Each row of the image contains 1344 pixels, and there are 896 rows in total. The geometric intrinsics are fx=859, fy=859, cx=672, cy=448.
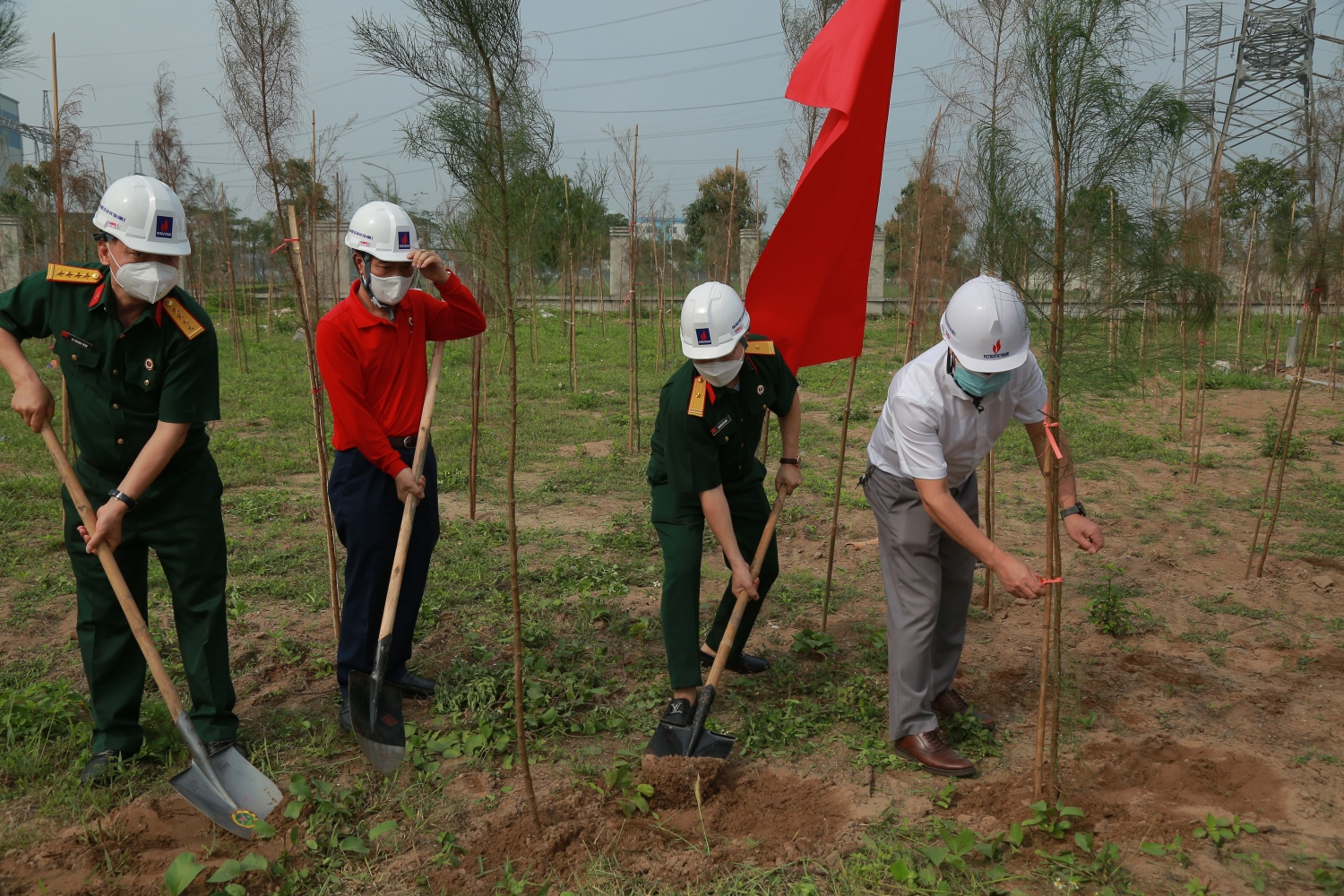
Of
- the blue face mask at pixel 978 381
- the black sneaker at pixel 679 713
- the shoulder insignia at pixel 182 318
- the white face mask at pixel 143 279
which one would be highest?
the white face mask at pixel 143 279

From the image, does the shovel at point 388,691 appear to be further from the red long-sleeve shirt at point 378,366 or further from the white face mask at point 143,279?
the white face mask at point 143,279

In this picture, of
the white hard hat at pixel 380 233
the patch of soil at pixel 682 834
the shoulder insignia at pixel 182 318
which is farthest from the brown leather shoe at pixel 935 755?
the shoulder insignia at pixel 182 318

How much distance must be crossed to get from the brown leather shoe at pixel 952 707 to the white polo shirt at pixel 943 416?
0.94 meters

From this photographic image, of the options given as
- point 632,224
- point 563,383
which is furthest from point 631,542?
point 563,383

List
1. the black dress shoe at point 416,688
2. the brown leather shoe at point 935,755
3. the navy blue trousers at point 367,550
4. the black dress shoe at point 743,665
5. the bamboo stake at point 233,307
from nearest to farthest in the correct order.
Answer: the brown leather shoe at point 935,755 < the navy blue trousers at point 367,550 < the black dress shoe at point 416,688 < the black dress shoe at point 743,665 < the bamboo stake at point 233,307

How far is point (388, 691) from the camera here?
11.1 feet

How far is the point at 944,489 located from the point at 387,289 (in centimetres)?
218

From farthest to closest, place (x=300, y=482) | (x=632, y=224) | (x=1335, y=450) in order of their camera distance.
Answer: (x=632, y=224) → (x=1335, y=450) → (x=300, y=482)

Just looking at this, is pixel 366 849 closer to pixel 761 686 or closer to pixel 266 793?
pixel 266 793

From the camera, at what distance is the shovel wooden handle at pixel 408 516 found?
3301mm

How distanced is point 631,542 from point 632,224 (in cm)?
452

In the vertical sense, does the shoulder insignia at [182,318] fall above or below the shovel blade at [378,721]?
above

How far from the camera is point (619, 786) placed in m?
2.99

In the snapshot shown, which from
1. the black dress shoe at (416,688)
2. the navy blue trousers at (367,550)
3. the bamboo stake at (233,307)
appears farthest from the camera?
the bamboo stake at (233,307)
